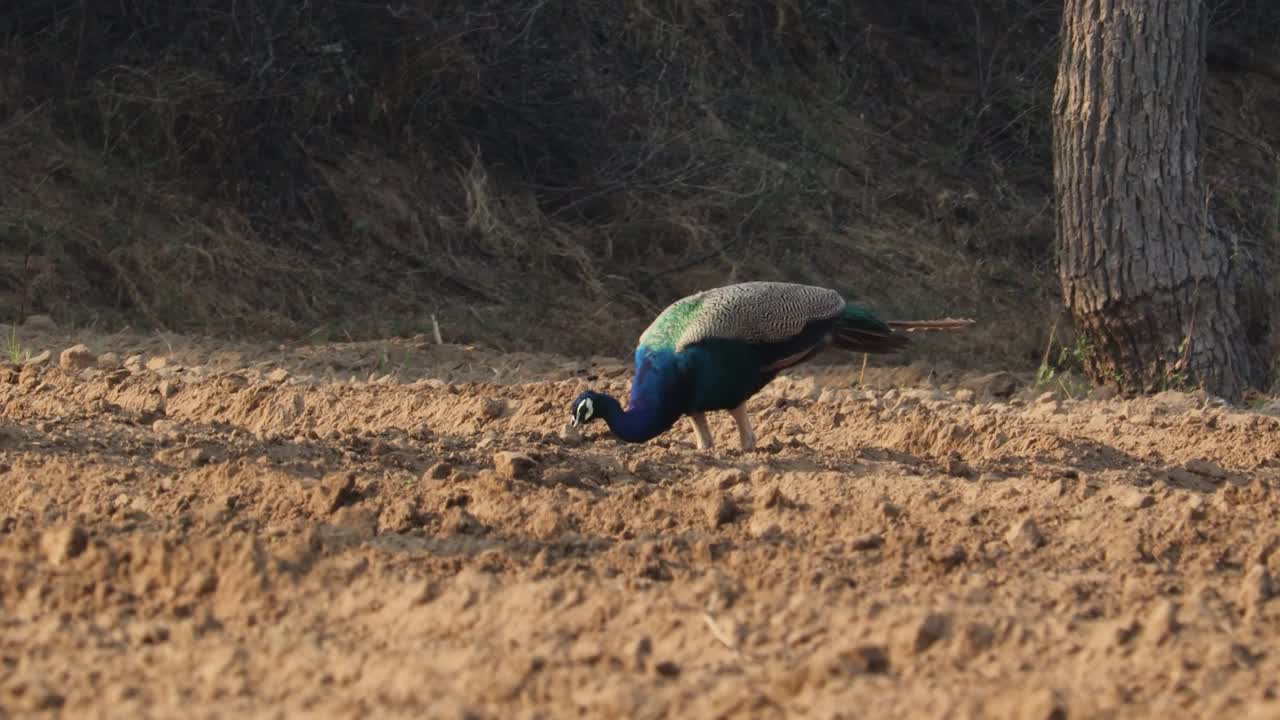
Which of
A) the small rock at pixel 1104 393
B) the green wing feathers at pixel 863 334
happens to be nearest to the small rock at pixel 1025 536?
the green wing feathers at pixel 863 334

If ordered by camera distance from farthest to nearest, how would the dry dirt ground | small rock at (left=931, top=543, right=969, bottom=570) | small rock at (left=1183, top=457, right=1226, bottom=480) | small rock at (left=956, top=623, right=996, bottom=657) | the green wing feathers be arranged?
the green wing feathers, small rock at (left=1183, top=457, right=1226, bottom=480), small rock at (left=931, top=543, right=969, bottom=570), small rock at (left=956, top=623, right=996, bottom=657), the dry dirt ground

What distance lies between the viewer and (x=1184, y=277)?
9.09 meters

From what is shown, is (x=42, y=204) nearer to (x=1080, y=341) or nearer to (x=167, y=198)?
(x=167, y=198)

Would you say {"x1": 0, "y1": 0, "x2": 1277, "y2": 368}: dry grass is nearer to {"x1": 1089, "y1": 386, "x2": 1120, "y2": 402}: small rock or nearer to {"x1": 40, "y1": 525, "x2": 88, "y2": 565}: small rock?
{"x1": 1089, "y1": 386, "x2": 1120, "y2": 402}: small rock

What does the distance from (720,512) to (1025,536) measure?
0.92 meters

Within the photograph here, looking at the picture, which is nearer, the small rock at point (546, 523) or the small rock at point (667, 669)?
the small rock at point (667, 669)

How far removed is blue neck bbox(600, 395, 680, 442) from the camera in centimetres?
688

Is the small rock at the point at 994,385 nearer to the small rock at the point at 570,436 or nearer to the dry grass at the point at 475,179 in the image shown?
the small rock at the point at 570,436

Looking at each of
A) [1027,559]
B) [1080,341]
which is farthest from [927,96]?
[1027,559]

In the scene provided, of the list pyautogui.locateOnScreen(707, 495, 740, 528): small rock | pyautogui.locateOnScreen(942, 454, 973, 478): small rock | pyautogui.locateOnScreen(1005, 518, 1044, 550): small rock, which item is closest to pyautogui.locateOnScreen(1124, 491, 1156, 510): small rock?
pyautogui.locateOnScreen(1005, 518, 1044, 550): small rock

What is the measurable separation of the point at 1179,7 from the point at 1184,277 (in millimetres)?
1361

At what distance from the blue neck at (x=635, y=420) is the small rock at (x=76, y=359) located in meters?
3.07

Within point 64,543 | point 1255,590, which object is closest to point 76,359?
point 64,543

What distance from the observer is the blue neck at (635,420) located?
6.88 m
